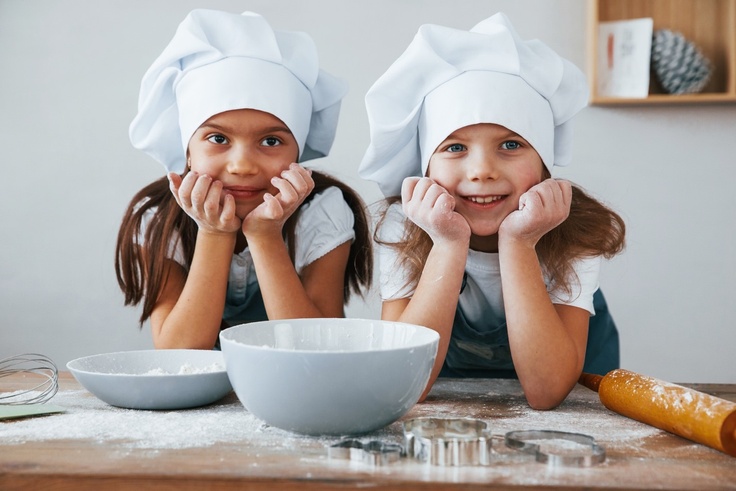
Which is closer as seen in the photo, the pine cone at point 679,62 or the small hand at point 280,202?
the small hand at point 280,202

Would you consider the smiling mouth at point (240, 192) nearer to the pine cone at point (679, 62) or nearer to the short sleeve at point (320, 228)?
the short sleeve at point (320, 228)

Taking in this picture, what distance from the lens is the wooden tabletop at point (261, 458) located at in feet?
1.64

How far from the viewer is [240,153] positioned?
3.78ft

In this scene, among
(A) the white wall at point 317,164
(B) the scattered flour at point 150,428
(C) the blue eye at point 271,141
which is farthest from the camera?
(A) the white wall at point 317,164

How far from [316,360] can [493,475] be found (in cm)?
16

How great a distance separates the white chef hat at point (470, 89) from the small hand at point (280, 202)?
122 mm

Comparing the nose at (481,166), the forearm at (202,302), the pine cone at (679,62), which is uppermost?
the pine cone at (679,62)

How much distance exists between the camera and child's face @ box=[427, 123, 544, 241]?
1.03m

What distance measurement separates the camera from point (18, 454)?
1.85 ft

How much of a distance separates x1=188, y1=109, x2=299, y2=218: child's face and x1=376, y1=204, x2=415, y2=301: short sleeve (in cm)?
19

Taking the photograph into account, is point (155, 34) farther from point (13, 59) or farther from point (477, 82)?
point (477, 82)

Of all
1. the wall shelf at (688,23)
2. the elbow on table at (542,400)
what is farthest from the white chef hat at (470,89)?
the wall shelf at (688,23)

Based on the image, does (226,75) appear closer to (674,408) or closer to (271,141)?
(271,141)

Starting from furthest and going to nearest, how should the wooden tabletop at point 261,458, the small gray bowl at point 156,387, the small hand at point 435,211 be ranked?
the small hand at point 435,211, the small gray bowl at point 156,387, the wooden tabletop at point 261,458
